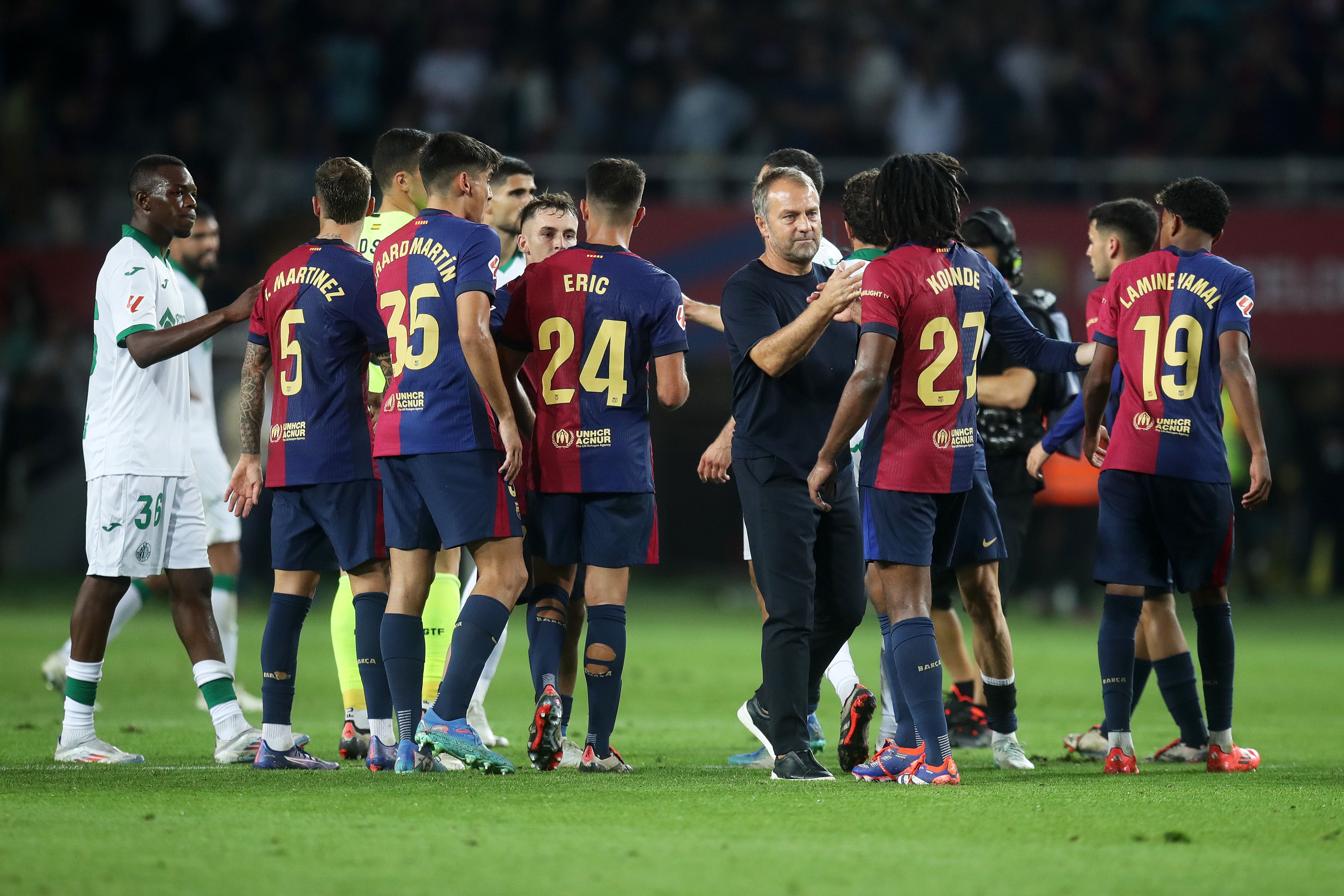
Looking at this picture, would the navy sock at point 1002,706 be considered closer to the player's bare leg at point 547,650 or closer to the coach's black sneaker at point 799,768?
the coach's black sneaker at point 799,768

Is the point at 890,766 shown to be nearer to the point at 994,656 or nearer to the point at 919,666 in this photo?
the point at 919,666

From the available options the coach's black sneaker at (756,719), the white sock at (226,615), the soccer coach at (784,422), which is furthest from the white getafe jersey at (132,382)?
the coach's black sneaker at (756,719)

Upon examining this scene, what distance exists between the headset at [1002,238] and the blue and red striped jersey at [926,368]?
5.29ft

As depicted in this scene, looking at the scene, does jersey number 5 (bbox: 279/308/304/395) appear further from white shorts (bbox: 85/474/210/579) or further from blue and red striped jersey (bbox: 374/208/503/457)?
white shorts (bbox: 85/474/210/579)

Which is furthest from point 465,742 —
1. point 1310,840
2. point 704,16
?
point 704,16

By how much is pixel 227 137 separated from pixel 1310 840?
15.7 metres

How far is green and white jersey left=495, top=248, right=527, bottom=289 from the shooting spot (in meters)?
7.69

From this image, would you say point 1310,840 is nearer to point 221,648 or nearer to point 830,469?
point 830,469

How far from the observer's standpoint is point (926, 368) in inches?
234

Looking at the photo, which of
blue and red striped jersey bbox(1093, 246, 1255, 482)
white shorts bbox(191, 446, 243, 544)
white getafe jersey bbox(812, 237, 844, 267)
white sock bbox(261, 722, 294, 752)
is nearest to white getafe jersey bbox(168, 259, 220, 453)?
white shorts bbox(191, 446, 243, 544)

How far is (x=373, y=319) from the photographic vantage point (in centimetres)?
646

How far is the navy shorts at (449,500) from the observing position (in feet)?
19.8

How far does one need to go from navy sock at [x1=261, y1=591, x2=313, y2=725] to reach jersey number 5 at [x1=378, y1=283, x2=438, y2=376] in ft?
3.61

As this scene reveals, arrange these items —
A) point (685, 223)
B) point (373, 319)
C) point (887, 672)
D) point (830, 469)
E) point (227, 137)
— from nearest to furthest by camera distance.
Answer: point (830, 469), point (373, 319), point (887, 672), point (685, 223), point (227, 137)
